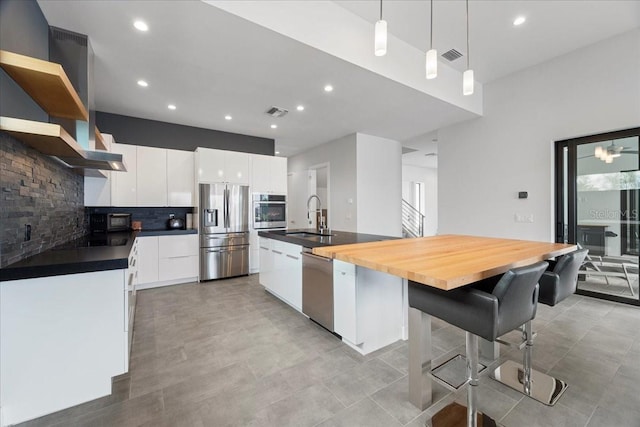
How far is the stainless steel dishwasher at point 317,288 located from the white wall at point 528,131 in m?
3.38

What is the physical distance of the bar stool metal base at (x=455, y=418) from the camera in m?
1.43

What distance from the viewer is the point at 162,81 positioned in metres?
3.24

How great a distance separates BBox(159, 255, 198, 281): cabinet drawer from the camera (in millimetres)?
4098

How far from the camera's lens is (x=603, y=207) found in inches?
134

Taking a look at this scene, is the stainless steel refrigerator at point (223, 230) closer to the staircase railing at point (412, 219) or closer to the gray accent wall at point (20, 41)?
the gray accent wall at point (20, 41)

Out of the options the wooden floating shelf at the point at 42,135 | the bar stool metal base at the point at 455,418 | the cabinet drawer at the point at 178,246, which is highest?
the wooden floating shelf at the point at 42,135

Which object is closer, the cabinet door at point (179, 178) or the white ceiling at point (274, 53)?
the white ceiling at point (274, 53)

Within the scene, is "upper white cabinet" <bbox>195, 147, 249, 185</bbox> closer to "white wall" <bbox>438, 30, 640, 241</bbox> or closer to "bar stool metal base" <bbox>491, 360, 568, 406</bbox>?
"white wall" <bbox>438, 30, 640, 241</bbox>

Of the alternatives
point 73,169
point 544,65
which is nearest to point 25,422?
point 73,169

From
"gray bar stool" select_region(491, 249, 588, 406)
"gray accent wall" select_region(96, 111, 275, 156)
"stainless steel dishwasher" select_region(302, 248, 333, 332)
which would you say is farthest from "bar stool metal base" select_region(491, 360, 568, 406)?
"gray accent wall" select_region(96, 111, 275, 156)

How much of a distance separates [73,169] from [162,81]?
4.75ft

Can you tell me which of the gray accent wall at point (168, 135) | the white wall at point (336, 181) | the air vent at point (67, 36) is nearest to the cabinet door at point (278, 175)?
the gray accent wall at point (168, 135)

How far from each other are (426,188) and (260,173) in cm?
767

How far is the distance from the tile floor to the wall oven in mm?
2242
